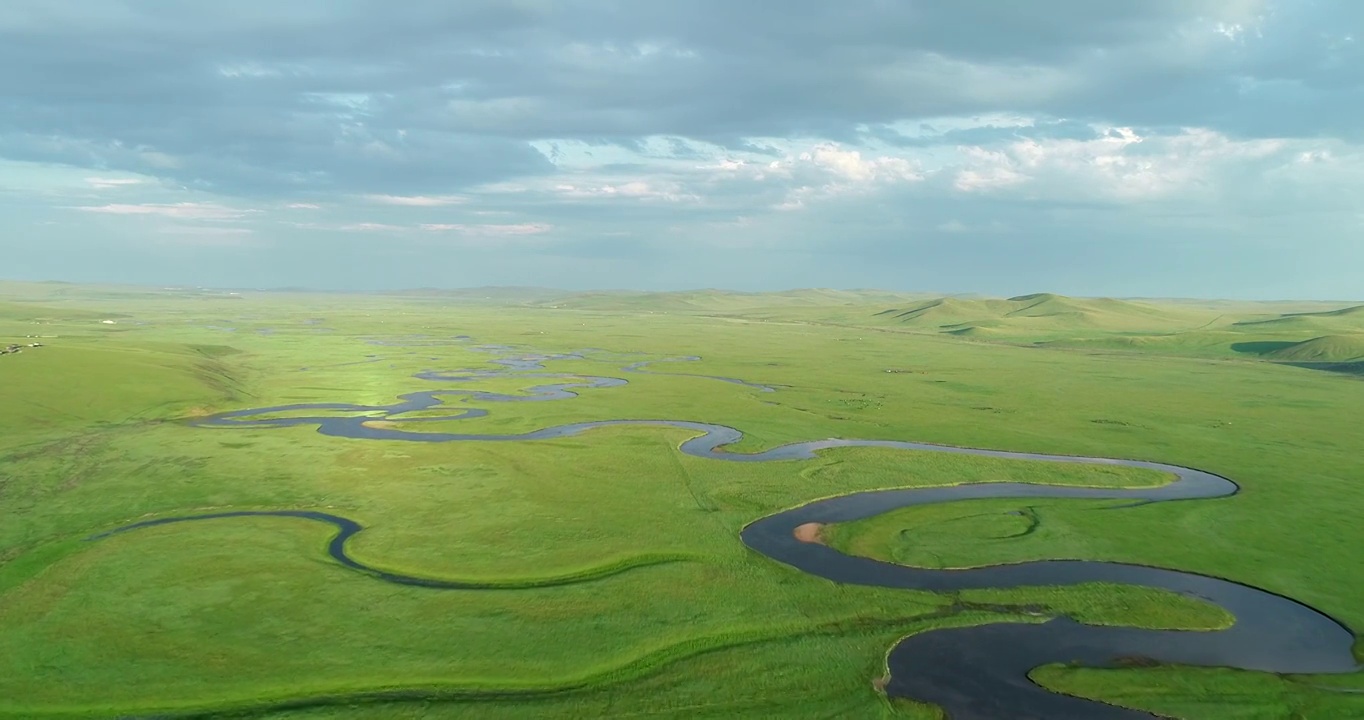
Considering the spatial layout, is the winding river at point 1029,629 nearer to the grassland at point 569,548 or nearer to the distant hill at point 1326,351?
the grassland at point 569,548

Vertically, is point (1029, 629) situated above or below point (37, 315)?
below

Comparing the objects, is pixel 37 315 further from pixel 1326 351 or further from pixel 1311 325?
pixel 1311 325

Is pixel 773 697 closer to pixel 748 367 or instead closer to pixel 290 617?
pixel 290 617

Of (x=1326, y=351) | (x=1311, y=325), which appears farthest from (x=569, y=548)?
(x=1311, y=325)

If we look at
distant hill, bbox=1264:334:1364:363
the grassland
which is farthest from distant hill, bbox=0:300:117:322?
distant hill, bbox=1264:334:1364:363

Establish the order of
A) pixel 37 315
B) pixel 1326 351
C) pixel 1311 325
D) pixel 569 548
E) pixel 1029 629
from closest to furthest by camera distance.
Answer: pixel 1029 629 → pixel 569 548 → pixel 1326 351 → pixel 1311 325 → pixel 37 315

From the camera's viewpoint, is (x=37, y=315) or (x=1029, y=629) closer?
(x=1029, y=629)

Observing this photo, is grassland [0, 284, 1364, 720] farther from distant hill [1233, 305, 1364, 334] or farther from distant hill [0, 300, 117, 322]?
distant hill [0, 300, 117, 322]
